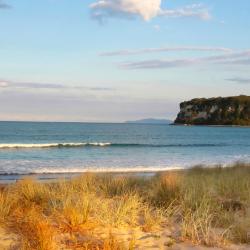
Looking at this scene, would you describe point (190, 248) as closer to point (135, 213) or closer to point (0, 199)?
point (135, 213)

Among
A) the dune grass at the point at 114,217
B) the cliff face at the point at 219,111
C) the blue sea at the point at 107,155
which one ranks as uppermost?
the cliff face at the point at 219,111

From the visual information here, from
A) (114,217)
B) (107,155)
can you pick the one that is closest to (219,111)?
(107,155)

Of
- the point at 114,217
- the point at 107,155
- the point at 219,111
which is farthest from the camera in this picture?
the point at 219,111

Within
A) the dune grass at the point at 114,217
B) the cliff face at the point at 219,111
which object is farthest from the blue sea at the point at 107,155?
the cliff face at the point at 219,111

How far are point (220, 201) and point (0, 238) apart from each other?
4.85 meters

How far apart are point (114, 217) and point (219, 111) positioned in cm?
18124

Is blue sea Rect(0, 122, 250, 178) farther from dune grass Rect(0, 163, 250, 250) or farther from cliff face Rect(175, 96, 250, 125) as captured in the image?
cliff face Rect(175, 96, 250, 125)

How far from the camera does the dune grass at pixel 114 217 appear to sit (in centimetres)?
710

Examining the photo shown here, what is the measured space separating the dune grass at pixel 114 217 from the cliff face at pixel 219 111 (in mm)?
174498

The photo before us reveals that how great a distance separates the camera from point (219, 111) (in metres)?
186

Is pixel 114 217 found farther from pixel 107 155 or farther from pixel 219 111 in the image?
pixel 219 111

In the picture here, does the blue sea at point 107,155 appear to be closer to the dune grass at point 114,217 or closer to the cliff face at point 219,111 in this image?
the dune grass at point 114,217

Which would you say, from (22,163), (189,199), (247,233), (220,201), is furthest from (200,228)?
(22,163)

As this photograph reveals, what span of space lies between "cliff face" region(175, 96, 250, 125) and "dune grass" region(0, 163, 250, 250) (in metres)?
174
